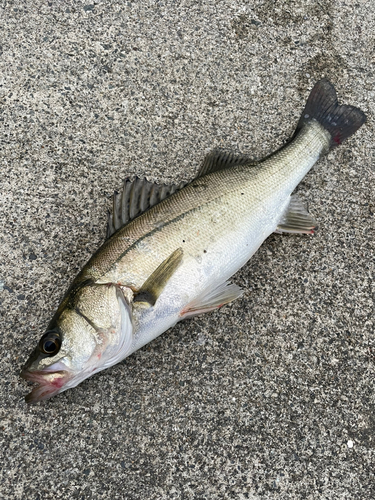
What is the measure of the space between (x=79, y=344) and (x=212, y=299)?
77 cm

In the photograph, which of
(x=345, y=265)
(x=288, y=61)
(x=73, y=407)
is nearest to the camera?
(x=73, y=407)

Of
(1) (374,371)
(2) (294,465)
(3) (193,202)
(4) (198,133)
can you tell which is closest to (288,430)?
(2) (294,465)

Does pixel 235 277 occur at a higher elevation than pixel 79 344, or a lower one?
lower

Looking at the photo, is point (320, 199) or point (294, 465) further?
point (320, 199)

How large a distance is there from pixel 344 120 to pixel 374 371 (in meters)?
1.65

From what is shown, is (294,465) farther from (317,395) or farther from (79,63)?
(79,63)

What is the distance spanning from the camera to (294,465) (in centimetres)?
230

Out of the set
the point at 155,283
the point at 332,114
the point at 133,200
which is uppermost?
the point at 332,114

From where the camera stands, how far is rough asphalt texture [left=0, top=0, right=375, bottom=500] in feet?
7.42

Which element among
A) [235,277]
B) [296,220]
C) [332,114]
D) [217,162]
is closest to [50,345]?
[235,277]

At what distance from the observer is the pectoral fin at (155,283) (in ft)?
6.90

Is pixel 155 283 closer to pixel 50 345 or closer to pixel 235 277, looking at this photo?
pixel 50 345

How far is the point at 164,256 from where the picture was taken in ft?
7.12

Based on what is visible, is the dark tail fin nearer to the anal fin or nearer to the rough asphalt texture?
the rough asphalt texture
